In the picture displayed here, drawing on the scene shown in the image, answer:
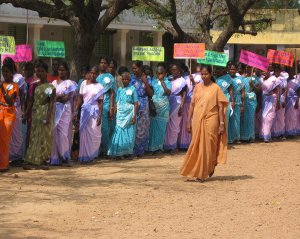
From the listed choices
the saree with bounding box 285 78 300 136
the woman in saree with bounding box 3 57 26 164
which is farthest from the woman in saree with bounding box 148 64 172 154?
the saree with bounding box 285 78 300 136

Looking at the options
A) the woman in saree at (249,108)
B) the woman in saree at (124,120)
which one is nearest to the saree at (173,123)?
the woman in saree at (124,120)

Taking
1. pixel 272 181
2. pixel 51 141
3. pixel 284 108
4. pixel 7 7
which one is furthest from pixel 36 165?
pixel 7 7

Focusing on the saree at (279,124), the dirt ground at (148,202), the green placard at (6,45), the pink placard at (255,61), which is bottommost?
the dirt ground at (148,202)

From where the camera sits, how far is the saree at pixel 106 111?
442 inches

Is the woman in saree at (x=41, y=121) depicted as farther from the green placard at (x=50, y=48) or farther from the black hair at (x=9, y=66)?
the green placard at (x=50, y=48)

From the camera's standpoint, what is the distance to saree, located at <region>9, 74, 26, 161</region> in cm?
1033

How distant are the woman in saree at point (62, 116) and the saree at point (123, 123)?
3.49 ft

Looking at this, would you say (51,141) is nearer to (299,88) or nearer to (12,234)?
(12,234)

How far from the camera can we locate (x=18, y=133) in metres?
10.5

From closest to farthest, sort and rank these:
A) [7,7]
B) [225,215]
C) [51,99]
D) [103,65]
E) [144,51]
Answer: [225,215] < [51,99] < [103,65] < [144,51] < [7,7]

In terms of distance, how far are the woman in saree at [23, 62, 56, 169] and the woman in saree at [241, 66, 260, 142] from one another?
6.03m

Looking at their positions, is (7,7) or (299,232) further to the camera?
(7,7)

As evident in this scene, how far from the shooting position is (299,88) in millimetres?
16016

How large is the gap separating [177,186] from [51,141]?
7.68ft
